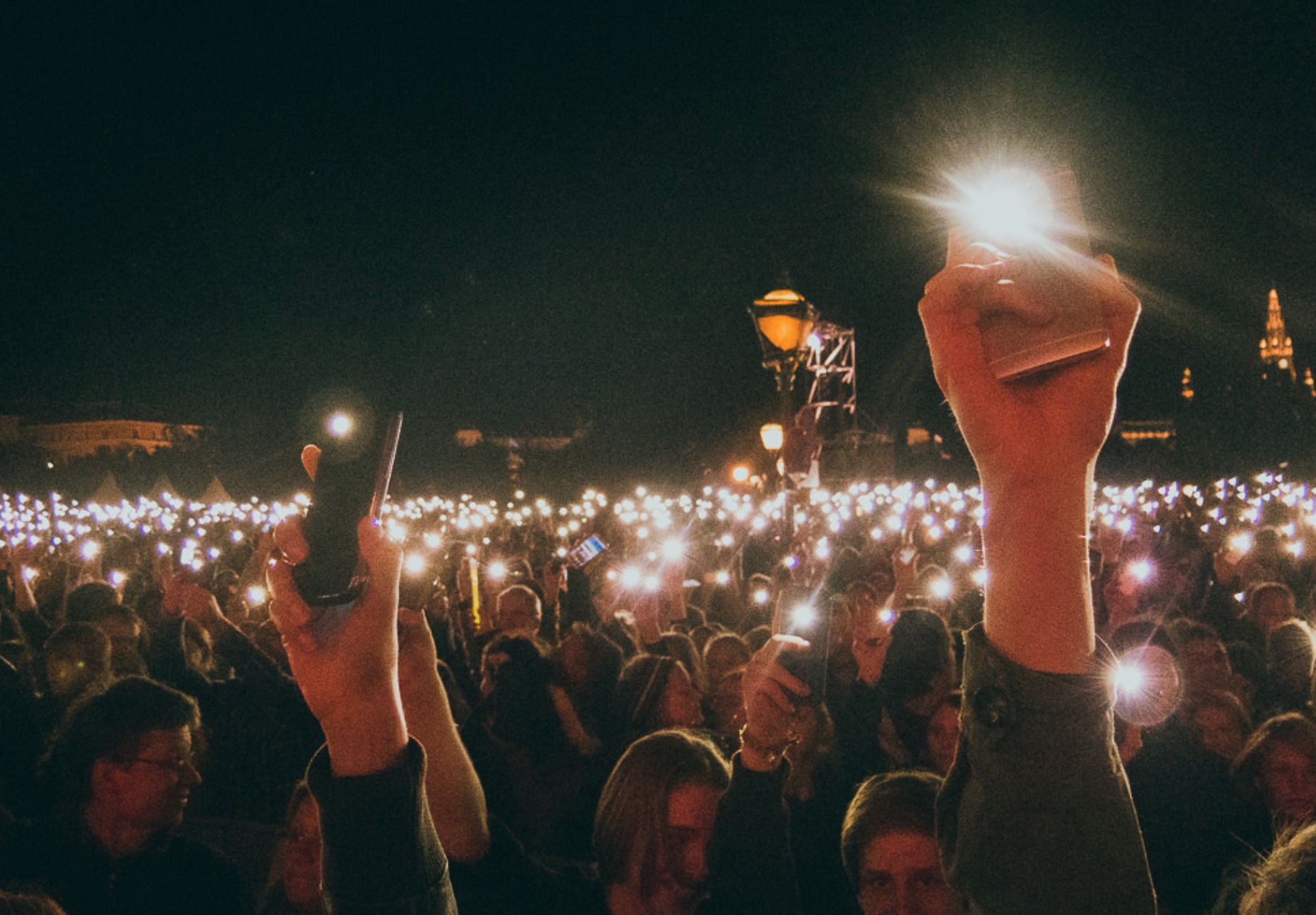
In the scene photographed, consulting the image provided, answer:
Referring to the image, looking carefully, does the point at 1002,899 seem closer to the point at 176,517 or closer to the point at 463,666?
the point at 463,666

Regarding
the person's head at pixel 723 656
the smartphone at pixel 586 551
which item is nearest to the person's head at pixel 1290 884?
the person's head at pixel 723 656

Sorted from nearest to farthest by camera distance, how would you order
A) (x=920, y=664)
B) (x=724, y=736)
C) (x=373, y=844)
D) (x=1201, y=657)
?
1. (x=373, y=844)
2. (x=724, y=736)
3. (x=920, y=664)
4. (x=1201, y=657)

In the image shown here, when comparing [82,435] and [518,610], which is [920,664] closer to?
[518,610]

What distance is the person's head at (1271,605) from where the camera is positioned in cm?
724

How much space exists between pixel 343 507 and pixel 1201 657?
5234 mm

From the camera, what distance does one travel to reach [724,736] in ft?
14.8

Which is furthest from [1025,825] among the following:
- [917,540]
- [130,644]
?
[917,540]

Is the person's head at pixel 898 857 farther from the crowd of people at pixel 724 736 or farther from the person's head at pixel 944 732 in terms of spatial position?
the person's head at pixel 944 732

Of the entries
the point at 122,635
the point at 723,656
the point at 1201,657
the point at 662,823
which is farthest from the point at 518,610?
the point at 1201,657

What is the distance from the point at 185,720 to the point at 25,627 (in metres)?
6.69

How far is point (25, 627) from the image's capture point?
8.64 meters

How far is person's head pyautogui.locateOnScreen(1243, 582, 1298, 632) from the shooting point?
23.8 feet

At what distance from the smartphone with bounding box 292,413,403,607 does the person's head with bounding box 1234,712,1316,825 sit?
12.4 ft

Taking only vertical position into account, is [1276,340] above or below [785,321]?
above
